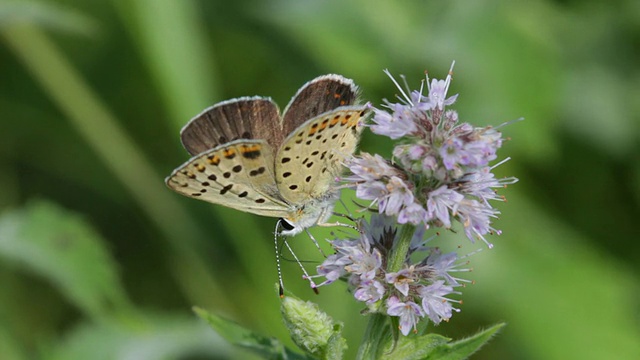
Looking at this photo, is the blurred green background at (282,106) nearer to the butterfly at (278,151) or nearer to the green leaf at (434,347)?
the butterfly at (278,151)

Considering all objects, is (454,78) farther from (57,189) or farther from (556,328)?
(57,189)

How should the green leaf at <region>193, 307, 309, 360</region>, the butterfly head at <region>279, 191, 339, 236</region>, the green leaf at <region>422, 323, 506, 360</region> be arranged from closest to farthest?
the green leaf at <region>422, 323, 506, 360</region> < the green leaf at <region>193, 307, 309, 360</region> < the butterfly head at <region>279, 191, 339, 236</region>

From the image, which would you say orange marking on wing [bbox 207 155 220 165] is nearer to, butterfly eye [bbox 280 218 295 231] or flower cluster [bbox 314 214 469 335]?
butterfly eye [bbox 280 218 295 231]

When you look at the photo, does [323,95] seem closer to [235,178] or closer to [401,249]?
[235,178]

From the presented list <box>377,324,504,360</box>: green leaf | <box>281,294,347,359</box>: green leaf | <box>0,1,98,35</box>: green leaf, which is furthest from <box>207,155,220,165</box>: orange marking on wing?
<box>0,1,98,35</box>: green leaf

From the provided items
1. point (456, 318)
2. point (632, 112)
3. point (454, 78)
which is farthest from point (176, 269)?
point (632, 112)

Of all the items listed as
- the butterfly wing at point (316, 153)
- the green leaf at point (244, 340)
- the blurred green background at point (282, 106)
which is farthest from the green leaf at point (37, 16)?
the green leaf at point (244, 340)

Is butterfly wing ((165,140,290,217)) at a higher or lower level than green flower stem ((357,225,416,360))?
higher
